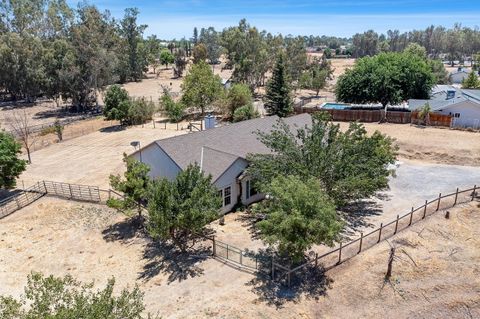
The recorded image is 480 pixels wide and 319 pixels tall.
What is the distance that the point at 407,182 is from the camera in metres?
27.7

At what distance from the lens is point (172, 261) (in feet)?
61.2

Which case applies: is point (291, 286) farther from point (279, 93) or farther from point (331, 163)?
point (279, 93)

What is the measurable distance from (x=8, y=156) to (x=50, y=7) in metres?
69.5

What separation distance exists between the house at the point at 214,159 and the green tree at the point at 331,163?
1313 millimetres

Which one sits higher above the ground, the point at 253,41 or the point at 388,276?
the point at 253,41

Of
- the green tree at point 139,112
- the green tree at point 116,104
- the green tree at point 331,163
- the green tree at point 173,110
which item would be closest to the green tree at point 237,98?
the green tree at point 173,110

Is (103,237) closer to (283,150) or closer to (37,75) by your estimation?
(283,150)

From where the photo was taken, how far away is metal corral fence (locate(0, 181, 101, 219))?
25484mm

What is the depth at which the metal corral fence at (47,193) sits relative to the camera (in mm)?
25484

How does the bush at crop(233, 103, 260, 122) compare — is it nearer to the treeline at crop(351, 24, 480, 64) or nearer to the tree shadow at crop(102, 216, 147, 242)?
the tree shadow at crop(102, 216, 147, 242)

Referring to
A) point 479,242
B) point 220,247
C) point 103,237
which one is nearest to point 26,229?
point 103,237

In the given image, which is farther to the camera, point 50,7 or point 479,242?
point 50,7

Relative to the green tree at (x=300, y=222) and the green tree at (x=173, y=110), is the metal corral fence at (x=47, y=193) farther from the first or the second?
the green tree at (x=173, y=110)

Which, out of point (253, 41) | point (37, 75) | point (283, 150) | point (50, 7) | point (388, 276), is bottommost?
point (388, 276)
